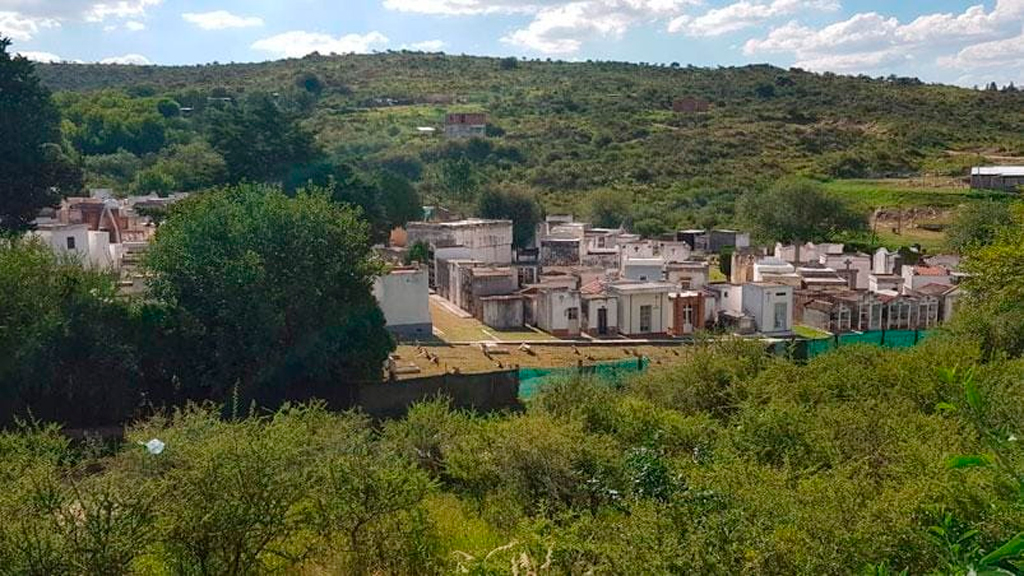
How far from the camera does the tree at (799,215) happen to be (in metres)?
50.2

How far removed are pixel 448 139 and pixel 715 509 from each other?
6716 cm

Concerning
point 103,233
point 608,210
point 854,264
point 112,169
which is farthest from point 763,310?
point 112,169

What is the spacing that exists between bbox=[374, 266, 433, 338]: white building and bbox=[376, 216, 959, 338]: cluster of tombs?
37 mm

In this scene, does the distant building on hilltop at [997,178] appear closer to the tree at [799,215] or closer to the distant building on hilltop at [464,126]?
the tree at [799,215]

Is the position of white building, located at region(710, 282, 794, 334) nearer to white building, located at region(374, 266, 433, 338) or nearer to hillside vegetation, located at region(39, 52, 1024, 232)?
white building, located at region(374, 266, 433, 338)

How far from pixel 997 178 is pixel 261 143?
47131 millimetres

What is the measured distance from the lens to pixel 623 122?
8456 centimetres

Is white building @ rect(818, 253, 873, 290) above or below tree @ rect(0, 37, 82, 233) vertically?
below


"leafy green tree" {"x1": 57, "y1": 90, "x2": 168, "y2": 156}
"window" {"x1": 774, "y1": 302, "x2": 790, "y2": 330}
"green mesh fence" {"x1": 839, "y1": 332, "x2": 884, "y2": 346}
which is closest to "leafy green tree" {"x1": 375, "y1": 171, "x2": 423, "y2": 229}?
"window" {"x1": 774, "y1": 302, "x2": 790, "y2": 330}

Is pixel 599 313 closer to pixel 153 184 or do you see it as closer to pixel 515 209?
pixel 515 209

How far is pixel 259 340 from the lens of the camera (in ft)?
71.6

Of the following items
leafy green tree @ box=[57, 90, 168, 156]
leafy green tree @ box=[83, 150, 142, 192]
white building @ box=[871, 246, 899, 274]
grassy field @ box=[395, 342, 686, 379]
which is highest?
leafy green tree @ box=[57, 90, 168, 156]

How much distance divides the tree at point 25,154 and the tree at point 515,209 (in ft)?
71.9

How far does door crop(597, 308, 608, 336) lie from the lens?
→ 34312 millimetres
